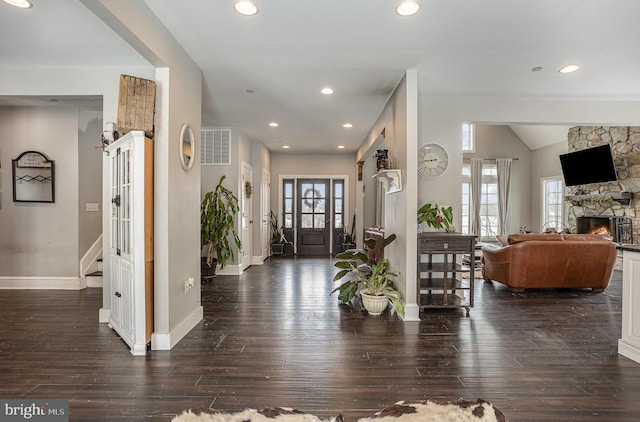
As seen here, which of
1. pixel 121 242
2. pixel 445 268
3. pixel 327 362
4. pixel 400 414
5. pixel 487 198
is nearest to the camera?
pixel 400 414

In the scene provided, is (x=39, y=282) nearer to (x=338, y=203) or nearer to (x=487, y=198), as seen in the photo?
(x=338, y=203)

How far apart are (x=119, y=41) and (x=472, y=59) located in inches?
124

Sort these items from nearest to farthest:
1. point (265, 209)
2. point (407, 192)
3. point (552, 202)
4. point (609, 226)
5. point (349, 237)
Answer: point (407, 192), point (609, 226), point (265, 209), point (349, 237), point (552, 202)

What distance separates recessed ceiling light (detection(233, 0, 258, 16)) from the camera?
230 cm

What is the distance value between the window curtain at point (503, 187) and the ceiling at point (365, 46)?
4933 millimetres

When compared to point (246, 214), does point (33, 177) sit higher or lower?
higher

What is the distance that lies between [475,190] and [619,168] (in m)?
3.07

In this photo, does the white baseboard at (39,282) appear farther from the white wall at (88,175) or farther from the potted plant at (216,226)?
the potted plant at (216,226)

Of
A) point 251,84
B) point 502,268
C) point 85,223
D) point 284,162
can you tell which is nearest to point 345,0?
point 251,84

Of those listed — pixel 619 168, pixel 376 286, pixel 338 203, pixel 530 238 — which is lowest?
pixel 376 286

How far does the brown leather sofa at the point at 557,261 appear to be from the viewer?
176 inches

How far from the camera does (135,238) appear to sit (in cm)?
262

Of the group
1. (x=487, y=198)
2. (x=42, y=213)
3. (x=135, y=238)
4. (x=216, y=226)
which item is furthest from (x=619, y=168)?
(x=42, y=213)

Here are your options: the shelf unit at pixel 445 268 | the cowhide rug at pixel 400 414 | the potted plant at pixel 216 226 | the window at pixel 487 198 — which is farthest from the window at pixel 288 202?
the cowhide rug at pixel 400 414
